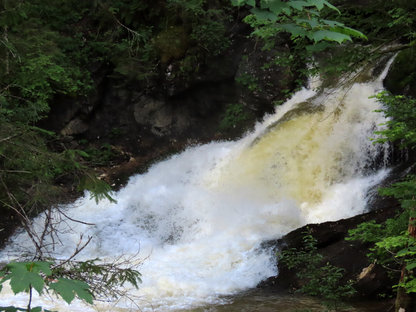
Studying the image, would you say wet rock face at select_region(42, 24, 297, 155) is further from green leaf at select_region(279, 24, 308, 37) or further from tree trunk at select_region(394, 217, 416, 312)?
green leaf at select_region(279, 24, 308, 37)

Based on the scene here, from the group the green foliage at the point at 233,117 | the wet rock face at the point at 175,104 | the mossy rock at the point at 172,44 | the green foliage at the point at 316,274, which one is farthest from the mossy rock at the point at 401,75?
the mossy rock at the point at 172,44

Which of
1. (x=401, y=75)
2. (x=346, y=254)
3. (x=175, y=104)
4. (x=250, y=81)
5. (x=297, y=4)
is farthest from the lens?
(x=175, y=104)

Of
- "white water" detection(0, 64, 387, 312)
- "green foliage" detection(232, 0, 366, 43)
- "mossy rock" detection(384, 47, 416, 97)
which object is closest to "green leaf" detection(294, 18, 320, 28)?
"green foliage" detection(232, 0, 366, 43)

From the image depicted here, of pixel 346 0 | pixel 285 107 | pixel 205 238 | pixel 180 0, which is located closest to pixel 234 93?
pixel 285 107

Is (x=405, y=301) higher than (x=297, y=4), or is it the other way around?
(x=297, y=4)

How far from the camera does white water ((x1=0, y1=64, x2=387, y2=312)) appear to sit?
7723 mm

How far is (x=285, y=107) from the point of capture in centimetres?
1156

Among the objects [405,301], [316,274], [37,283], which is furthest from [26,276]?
[316,274]

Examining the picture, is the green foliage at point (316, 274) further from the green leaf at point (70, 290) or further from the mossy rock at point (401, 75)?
the green leaf at point (70, 290)

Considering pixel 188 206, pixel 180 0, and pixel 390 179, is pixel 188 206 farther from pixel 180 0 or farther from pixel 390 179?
pixel 180 0

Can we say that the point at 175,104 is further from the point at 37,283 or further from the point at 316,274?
the point at 37,283

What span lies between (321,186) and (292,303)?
345 centimetres

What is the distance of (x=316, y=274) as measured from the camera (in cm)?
596

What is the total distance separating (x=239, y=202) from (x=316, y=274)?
12.4 feet
